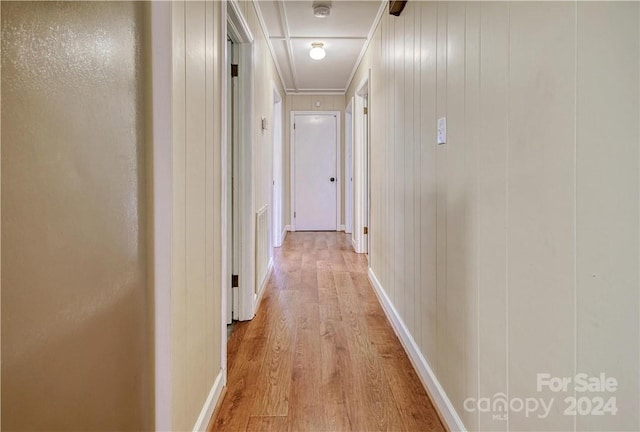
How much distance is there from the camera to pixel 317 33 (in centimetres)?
352

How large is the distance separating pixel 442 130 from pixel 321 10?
1.91 metres

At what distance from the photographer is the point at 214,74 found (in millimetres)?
1623

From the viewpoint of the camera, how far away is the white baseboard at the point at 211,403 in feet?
4.57

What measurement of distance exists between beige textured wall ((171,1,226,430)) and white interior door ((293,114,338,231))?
4.74 m

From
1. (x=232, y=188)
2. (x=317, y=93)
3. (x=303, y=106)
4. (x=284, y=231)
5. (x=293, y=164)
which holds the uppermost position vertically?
(x=317, y=93)

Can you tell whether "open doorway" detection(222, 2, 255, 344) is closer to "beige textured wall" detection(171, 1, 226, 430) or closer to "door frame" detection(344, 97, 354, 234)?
"beige textured wall" detection(171, 1, 226, 430)

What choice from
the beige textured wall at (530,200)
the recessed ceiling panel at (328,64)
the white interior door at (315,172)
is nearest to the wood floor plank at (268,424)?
the beige textured wall at (530,200)

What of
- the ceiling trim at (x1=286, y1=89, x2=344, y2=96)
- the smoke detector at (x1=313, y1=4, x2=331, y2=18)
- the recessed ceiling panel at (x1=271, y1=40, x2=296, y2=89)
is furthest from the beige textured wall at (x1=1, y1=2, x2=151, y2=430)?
the ceiling trim at (x1=286, y1=89, x2=344, y2=96)

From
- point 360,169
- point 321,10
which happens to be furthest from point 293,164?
point 321,10

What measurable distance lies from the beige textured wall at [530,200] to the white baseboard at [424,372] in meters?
0.06

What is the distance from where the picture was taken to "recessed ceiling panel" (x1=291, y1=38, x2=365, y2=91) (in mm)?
3852

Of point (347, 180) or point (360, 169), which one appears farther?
point (347, 180)

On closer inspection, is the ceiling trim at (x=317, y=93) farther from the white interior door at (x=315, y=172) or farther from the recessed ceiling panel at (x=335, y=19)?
the recessed ceiling panel at (x=335, y=19)

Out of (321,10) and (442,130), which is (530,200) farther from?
(321,10)
